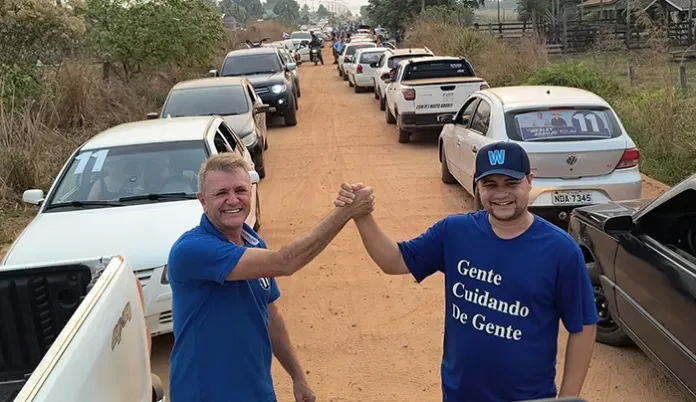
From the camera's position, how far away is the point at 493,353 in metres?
2.50

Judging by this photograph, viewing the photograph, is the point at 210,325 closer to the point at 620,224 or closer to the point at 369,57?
the point at 620,224

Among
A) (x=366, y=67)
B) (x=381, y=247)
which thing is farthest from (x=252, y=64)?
(x=381, y=247)

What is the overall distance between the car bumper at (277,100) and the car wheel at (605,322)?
39.7ft

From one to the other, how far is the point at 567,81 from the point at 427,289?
10850 mm

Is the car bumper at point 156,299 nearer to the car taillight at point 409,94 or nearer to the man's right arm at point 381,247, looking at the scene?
the man's right arm at point 381,247

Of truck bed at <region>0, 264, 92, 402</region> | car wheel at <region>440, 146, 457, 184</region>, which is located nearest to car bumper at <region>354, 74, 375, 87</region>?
car wheel at <region>440, 146, 457, 184</region>

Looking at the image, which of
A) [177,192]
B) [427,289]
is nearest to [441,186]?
[427,289]

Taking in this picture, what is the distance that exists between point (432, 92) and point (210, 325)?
1104 cm

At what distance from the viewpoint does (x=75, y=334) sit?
229cm

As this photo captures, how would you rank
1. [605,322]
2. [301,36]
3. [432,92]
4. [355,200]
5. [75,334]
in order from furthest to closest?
[301,36] → [432,92] → [605,322] → [355,200] → [75,334]

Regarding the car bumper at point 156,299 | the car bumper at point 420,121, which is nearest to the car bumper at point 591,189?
the car bumper at point 156,299

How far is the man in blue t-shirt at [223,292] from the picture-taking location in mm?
2436

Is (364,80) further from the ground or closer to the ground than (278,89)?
closer to the ground

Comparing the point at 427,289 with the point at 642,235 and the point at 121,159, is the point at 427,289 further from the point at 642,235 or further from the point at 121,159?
the point at 121,159
